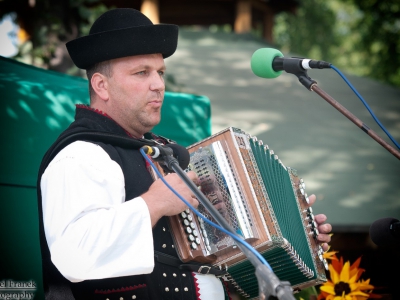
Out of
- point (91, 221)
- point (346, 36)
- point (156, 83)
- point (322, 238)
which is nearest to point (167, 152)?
point (91, 221)

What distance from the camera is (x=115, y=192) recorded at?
2.34 metres

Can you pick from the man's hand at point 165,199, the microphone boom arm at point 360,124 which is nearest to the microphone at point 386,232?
the microphone boom arm at point 360,124

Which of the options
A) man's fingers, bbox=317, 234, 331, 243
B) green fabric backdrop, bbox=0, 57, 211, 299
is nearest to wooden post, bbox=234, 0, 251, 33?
green fabric backdrop, bbox=0, 57, 211, 299

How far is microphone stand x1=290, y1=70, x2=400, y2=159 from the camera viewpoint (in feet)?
7.87

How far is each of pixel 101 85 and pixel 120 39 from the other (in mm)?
239

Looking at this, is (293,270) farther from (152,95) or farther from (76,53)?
(76,53)

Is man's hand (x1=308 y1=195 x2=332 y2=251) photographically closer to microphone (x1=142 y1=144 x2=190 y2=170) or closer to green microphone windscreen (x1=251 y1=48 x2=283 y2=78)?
green microphone windscreen (x1=251 y1=48 x2=283 y2=78)

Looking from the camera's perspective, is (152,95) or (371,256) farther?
(371,256)

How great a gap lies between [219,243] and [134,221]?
416 mm

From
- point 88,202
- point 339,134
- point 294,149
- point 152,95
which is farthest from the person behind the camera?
point 339,134

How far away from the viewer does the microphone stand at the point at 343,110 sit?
7.87ft

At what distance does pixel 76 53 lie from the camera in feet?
8.85

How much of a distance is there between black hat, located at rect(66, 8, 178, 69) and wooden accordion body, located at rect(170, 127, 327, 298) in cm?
50

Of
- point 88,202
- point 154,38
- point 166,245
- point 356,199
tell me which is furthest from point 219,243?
point 356,199
